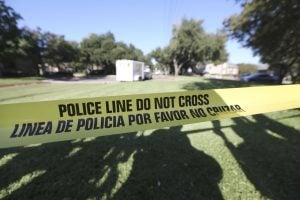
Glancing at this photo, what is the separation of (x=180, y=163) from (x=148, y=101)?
151 cm

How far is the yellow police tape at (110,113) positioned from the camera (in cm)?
234

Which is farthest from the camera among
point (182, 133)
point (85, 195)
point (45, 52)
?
point (45, 52)

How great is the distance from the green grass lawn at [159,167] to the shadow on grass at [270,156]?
0.01 metres

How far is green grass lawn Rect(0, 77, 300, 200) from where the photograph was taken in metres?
3.03

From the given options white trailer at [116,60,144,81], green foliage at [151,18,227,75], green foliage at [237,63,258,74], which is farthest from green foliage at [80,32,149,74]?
green foliage at [237,63,258,74]

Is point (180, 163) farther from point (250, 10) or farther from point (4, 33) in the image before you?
point (4, 33)

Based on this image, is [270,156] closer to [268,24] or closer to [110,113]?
[110,113]

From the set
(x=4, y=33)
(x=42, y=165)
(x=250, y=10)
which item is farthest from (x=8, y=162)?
(x=4, y=33)

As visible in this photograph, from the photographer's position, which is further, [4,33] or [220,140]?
[4,33]

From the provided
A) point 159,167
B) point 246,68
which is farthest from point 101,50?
point 246,68

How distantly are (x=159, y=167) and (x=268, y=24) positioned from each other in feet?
41.5

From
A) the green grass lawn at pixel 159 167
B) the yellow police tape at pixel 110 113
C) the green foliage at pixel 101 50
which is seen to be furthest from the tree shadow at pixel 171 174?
the green foliage at pixel 101 50

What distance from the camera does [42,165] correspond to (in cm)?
372

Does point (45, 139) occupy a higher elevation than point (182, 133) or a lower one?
higher
